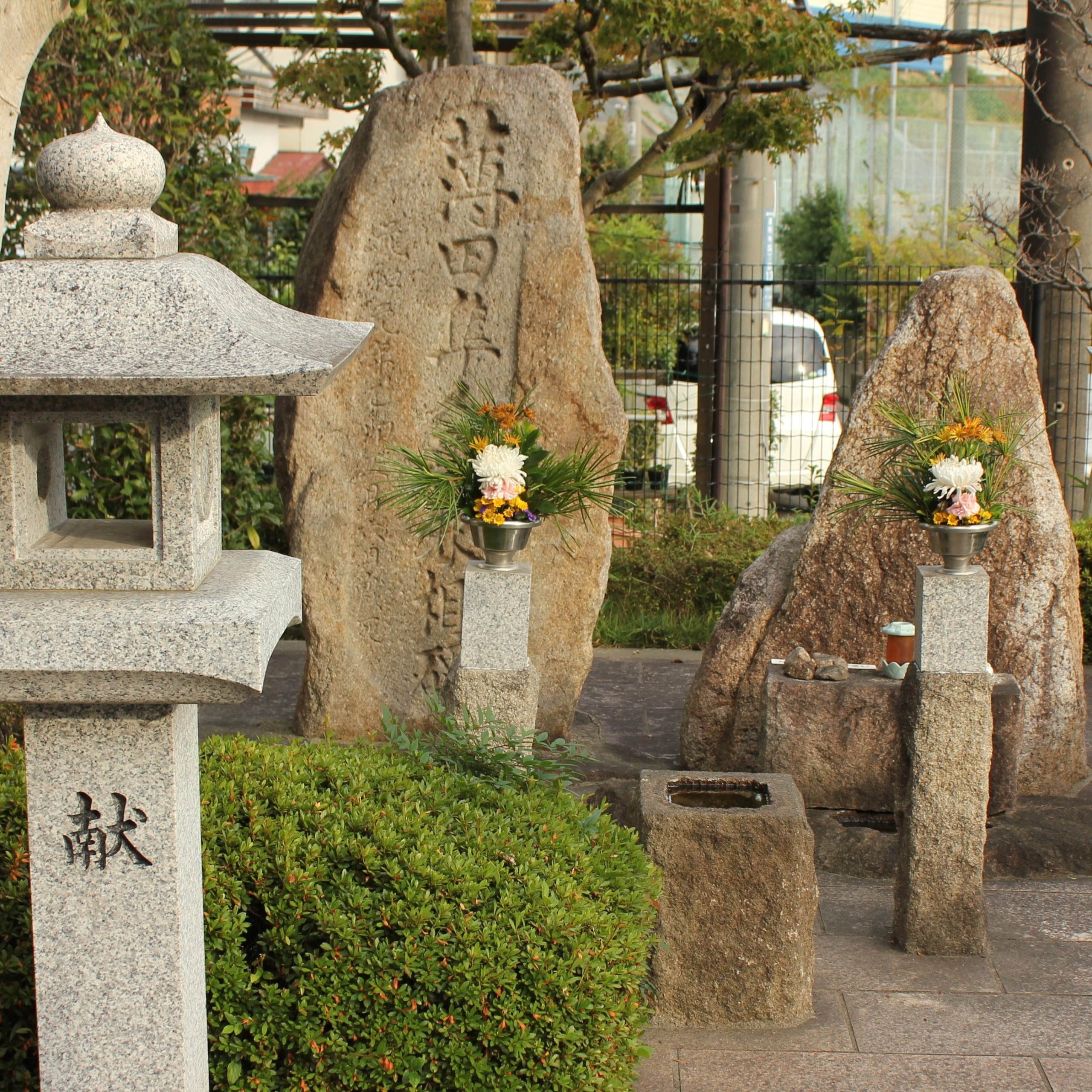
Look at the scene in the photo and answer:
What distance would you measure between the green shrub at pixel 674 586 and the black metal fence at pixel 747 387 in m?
0.66

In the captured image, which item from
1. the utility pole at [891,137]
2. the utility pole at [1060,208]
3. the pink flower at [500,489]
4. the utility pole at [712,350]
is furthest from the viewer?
the utility pole at [891,137]

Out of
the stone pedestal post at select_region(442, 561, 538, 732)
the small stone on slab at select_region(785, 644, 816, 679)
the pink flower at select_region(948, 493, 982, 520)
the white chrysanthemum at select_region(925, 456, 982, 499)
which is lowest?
the small stone on slab at select_region(785, 644, 816, 679)

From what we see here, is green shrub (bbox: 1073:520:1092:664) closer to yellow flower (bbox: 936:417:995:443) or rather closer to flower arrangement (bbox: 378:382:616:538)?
yellow flower (bbox: 936:417:995:443)

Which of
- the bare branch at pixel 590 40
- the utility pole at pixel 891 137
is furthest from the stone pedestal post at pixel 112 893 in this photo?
the utility pole at pixel 891 137

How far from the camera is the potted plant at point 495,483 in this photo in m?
4.38

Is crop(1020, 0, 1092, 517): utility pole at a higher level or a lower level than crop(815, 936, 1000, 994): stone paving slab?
higher

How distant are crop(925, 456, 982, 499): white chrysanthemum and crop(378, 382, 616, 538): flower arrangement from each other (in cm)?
122

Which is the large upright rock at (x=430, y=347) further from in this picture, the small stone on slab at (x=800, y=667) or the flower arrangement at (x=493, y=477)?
the small stone on slab at (x=800, y=667)

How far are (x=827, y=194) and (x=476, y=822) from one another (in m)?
20.3

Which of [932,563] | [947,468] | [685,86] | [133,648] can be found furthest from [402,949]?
[685,86]

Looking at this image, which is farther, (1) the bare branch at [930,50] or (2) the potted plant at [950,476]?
(1) the bare branch at [930,50]

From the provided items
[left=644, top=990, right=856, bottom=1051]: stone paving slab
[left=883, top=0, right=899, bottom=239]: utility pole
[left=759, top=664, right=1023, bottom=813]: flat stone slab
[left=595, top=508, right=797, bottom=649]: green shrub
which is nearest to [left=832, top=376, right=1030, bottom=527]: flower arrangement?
[left=759, top=664, right=1023, bottom=813]: flat stone slab

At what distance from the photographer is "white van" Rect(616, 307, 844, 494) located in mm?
11250

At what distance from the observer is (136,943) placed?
2.75 metres
